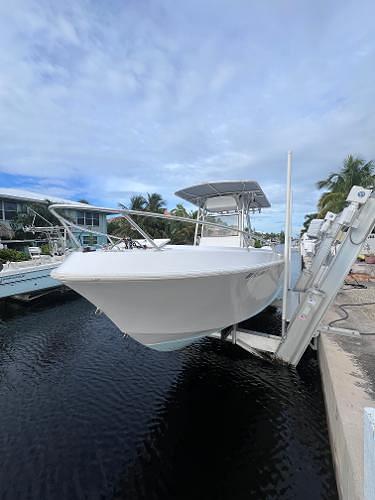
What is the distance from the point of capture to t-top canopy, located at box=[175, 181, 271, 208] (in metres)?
6.43

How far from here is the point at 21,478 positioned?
11.1ft

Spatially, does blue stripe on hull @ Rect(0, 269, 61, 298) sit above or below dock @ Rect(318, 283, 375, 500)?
below

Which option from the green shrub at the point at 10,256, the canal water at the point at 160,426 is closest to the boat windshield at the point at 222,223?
the canal water at the point at 160,426

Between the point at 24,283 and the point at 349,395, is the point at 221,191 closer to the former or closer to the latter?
the point at 349,395

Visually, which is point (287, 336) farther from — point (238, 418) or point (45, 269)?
point (45, 269)

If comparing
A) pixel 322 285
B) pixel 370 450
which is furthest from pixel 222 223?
pixel 370 450

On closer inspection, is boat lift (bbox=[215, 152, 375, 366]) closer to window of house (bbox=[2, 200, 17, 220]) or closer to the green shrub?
the green shrub

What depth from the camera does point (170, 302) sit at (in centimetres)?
374

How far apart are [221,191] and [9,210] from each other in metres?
20.3

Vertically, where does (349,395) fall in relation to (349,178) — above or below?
below

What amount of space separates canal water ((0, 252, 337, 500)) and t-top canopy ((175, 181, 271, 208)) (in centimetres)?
385

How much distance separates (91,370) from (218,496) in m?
3.93

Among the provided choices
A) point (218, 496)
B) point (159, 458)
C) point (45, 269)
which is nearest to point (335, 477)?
point (218, 496)

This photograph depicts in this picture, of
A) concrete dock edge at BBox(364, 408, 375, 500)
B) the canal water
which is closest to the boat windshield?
the canal water
